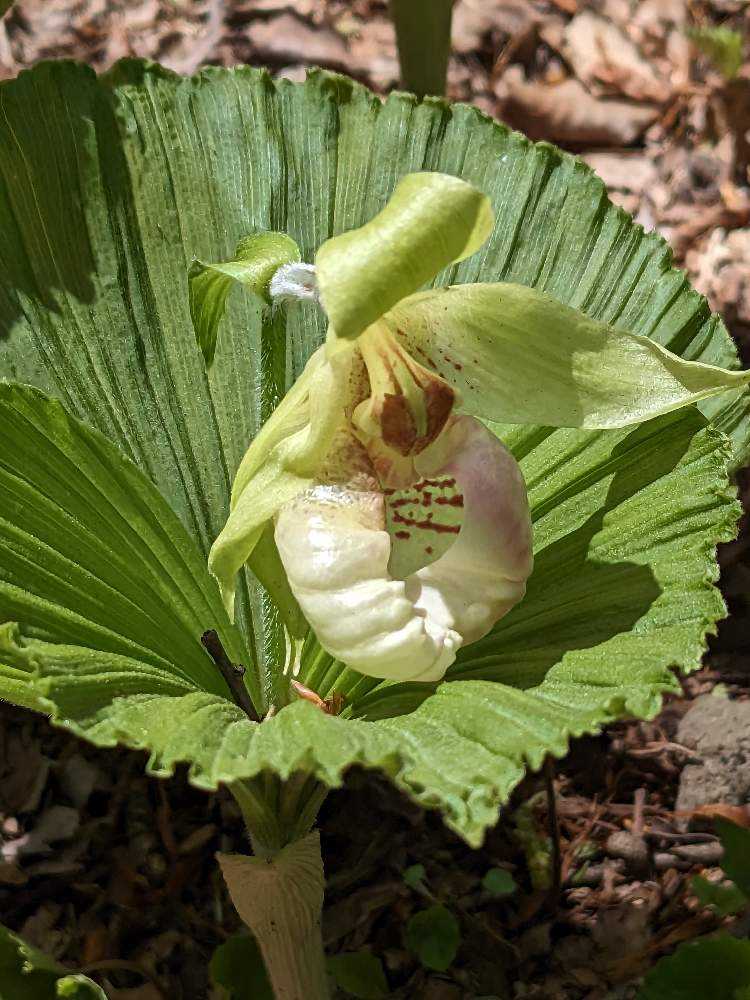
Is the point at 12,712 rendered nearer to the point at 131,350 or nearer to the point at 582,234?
the point at 131,350

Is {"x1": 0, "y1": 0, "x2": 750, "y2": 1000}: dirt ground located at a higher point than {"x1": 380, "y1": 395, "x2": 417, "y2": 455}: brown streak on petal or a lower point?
lower

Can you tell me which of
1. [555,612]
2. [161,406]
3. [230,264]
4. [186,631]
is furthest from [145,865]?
[230,264]

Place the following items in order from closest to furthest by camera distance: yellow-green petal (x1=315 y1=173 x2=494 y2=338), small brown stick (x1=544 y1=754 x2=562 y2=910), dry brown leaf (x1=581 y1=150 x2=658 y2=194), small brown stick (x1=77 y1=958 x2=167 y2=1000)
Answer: yellow-green petal (x1=315 y1=173 x2=494 y2=338)
small brown stick (x1=77 y1=958 x2=167 y2=1000)
small brown stick (x1=544 y1=754 x2=562 y2=910)
dry brown leaf (x1=581 y1=150 x2=658 y2=194)

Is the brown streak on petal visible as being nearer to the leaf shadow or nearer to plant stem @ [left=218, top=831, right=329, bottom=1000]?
the leaf shadow

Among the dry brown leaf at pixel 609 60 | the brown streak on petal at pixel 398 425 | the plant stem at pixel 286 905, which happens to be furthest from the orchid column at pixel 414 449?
the dry brown leaf at pixel 609 60

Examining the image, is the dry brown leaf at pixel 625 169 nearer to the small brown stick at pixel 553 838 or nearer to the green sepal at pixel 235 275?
the small brown stick at pixel 553 838

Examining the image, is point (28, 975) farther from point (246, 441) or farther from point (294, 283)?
point (294, 283)

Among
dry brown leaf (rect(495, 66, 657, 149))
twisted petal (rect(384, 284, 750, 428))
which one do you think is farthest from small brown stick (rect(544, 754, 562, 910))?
dry brown leaf (rect(495, 66, 657, 149))
